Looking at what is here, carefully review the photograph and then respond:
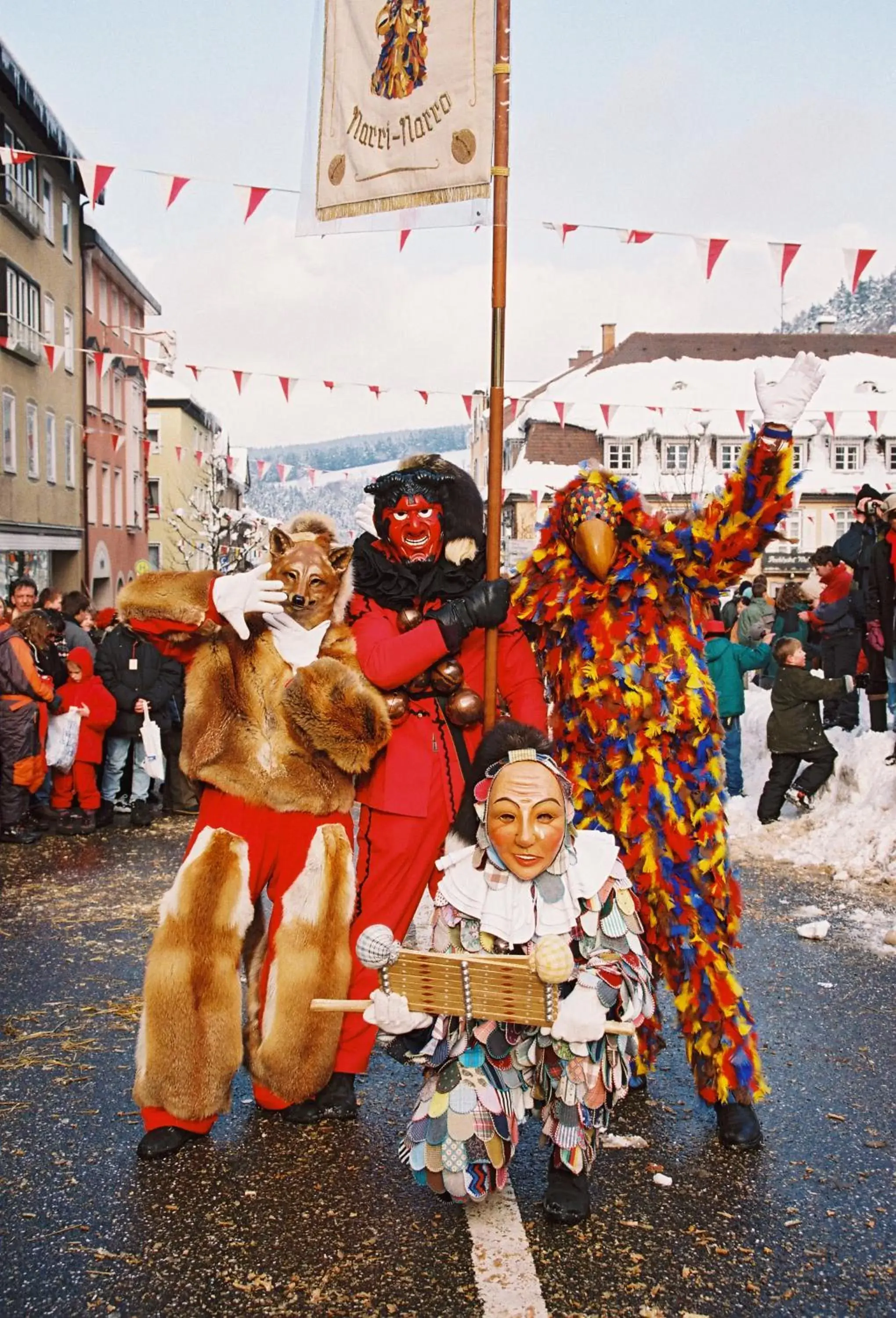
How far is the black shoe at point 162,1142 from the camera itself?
3273 millimetres

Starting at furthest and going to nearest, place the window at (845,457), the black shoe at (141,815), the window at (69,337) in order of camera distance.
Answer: the window at (845,457) → the window at (69,337) → the black shoe at (141,815)

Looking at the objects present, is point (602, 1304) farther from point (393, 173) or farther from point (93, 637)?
point (93, 637)

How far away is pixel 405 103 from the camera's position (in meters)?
3.78

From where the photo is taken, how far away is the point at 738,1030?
11.2ft

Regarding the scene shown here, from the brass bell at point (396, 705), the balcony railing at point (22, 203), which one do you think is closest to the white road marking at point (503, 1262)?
the brass bell at point (396, 705)

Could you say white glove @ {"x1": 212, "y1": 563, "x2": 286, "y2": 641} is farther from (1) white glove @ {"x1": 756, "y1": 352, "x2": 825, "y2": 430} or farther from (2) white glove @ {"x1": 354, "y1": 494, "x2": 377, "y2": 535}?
(1) white glove @ {"x1": 756, "y1": 352, "x2": 825, "y2": 430}

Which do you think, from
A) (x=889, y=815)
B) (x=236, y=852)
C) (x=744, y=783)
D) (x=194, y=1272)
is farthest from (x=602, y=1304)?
(x=744, y=783)

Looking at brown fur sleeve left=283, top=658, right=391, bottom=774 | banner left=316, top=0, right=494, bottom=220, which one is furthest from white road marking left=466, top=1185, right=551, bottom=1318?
banner left=316, top=0, right=494, bottom=220

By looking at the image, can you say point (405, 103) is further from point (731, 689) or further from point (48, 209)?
point (48, 209)

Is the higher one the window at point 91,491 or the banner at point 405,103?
the window at point 91,491

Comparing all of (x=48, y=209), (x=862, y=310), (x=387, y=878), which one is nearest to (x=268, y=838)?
(x=387, y=878)

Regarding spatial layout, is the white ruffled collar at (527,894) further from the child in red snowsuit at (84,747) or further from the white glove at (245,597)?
the child in red snowsuit at (84,747)

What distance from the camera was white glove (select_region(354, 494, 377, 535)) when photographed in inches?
149

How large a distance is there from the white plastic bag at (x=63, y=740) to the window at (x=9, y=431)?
15338 mm
